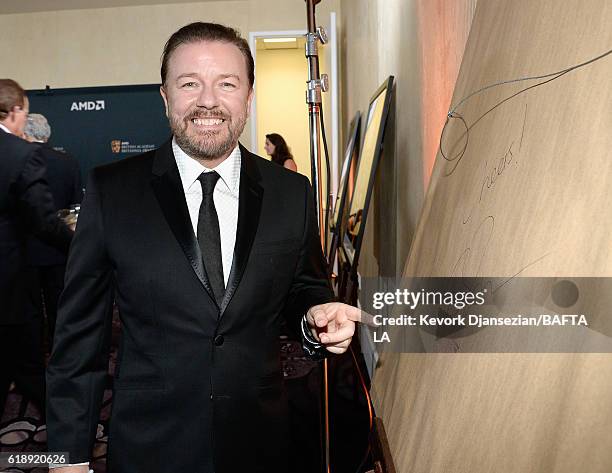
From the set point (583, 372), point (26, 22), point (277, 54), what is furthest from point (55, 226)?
point (277, 54)

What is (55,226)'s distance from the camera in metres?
2.45

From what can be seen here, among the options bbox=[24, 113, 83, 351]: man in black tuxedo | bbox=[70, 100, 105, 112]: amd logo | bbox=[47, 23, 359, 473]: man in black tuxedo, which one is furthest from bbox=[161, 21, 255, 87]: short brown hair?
bbox=[70, 100, 105, 112]: amd logo

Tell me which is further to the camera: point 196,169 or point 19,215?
point 19,215

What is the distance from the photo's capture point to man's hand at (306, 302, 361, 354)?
3.44 feet

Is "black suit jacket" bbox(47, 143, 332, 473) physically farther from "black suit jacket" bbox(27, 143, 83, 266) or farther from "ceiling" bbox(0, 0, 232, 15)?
"ceiling" bbox(0, 0, 232, 15)

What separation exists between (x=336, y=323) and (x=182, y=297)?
306 millimetres

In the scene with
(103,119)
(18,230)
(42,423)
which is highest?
(103,119)

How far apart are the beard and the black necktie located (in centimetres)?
8

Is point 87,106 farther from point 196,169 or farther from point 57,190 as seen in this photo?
point 196,169

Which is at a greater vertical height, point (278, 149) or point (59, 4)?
point (59, 4)

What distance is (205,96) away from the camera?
3.69ft

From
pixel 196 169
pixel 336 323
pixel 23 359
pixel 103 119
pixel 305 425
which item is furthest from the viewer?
pixel 103 119

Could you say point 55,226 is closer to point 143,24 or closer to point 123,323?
point 123,323

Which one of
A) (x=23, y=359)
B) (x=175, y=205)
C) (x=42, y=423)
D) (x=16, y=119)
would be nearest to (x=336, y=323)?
(x=175, y=205)
